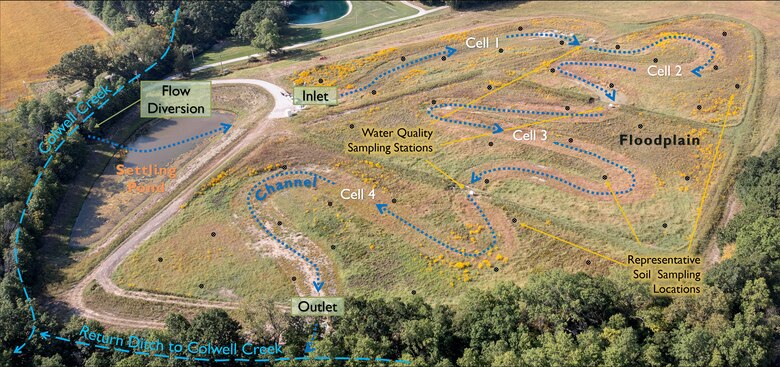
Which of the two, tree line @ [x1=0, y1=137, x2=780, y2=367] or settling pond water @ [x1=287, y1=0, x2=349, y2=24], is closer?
tree line @ [x1=0, y1=137, x2=780, y2=367]

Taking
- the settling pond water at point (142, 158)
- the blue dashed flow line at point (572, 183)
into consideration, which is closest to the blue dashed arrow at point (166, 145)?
the settling pond water at point (142, 158)

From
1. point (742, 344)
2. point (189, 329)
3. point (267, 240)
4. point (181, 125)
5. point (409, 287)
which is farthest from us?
point (181, 125)

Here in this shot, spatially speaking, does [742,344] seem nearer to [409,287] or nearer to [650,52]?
[409,287]

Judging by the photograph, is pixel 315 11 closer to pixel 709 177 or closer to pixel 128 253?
pixel 128 253

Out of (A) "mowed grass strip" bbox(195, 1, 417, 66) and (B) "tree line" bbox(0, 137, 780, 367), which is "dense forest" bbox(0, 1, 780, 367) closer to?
(B) "tree line" bbox(0, 137, 780, 367)

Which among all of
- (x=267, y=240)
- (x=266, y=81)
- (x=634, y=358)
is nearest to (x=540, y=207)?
(x=634, y=358)

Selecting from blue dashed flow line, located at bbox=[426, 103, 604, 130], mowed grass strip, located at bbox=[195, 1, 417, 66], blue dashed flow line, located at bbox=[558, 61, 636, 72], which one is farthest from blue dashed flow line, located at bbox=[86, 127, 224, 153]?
blue dashed flow line, located at bbox=[558, 61, 636, 72]

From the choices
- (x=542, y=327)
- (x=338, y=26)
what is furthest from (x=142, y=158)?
(x=542, y=327)
